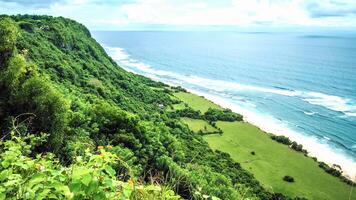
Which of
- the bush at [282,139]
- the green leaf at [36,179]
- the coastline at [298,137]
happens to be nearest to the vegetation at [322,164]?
the bush at [282,139]

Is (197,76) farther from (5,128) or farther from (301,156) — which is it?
(5,128)

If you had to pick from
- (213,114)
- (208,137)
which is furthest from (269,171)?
(213,114)

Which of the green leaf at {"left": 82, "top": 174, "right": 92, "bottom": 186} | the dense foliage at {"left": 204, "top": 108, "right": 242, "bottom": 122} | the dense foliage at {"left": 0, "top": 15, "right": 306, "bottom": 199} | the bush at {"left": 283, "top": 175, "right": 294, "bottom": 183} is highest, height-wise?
the green leaf at {"left": 82, "top": 174, "right": 92, "bottom": 186}

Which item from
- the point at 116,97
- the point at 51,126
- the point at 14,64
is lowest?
the point at 116,97

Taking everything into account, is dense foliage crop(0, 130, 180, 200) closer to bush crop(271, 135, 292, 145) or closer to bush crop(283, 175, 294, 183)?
bush crop(283, 175, 294, 183)

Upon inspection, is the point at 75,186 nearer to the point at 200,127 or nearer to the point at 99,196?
the point at 99,196

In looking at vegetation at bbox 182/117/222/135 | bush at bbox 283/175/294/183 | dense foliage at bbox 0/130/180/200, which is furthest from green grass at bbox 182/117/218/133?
dense foliage at bbox 0/130/180/200
